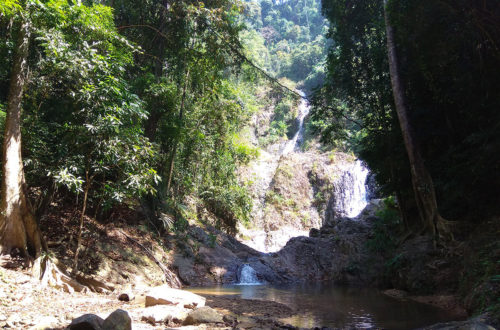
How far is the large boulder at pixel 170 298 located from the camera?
6414 mm

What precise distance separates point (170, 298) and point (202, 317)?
1.18 metres

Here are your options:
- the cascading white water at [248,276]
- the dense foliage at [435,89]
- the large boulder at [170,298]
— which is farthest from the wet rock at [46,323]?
the cascading white water at [248,276]

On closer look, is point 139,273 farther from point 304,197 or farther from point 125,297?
point 304,197

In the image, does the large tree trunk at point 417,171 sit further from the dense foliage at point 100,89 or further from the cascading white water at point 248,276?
the cascading white water at point 248,276

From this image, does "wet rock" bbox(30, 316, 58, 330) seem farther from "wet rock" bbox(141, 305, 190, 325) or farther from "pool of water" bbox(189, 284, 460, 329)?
"pool of water" bbox(189, 284, 460, 329)

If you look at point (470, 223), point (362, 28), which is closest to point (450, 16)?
point (470, 223)

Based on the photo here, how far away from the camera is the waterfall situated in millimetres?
25766

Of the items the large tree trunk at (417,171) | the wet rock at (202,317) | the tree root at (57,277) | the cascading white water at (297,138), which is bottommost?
the wet rock at (202,317)

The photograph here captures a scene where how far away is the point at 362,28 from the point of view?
14766 mm

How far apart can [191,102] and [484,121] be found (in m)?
10.7

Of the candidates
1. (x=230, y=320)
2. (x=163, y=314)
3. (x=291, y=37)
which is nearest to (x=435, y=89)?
(x=230, y=320)

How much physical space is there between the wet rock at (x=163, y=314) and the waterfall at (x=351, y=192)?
69.8 ft

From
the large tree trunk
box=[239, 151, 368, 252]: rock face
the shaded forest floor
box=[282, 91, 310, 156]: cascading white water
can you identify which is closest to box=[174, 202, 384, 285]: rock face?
the shaded forest floor

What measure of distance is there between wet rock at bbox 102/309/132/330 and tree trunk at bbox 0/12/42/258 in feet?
13.3
